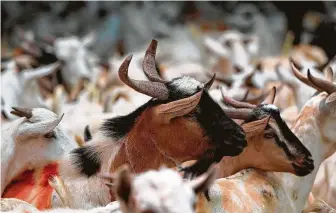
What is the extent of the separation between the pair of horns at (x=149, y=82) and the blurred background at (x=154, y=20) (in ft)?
36.0

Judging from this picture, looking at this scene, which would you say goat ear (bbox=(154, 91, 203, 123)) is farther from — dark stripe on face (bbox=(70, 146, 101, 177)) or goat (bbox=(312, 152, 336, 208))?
goat (bbox=(312, 152, 336, 208))

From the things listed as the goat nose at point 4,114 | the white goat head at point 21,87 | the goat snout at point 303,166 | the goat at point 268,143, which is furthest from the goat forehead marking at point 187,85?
the white goat head at point 21,87

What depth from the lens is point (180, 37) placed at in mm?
15430

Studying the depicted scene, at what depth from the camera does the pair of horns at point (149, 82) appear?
3.76 meters

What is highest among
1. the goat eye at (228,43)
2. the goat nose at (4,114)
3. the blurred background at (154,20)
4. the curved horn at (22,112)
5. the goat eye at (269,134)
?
the curved horn at (22,112)

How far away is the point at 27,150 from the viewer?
14.6ft

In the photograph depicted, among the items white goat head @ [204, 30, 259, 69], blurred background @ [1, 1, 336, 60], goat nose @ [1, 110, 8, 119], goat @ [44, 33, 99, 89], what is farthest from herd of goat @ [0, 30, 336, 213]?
blurred background @ [1, 1, 336, 60]

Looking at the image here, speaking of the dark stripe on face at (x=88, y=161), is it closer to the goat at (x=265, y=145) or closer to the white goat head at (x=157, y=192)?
the goat at (x=265, y=145)

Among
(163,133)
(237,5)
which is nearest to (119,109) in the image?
(163,133)

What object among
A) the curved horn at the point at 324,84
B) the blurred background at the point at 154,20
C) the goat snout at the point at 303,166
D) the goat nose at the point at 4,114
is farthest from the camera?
the blurred background at the point at 154,20

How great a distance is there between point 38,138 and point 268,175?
45.8 inches

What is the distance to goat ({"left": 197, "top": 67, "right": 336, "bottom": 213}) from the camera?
405 centimetres

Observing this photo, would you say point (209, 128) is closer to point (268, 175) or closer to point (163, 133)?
point (163, 133)

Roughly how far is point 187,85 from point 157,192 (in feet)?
5.35
